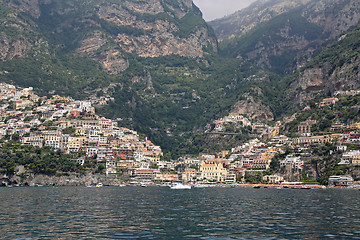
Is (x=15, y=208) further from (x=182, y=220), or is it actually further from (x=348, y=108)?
(x=348, y=108)

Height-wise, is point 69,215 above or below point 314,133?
below

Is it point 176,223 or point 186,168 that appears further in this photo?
point 186,168

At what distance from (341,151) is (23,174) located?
101926mm

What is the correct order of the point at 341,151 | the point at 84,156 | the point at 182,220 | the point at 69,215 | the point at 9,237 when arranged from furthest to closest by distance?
the point at 84,156 < the point at 341,151 < the point at 69,215 < the point at 182,220 < the point at 9,237

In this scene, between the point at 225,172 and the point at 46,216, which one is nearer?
the point at 46,216

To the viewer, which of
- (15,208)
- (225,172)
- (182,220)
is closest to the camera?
(182,220)

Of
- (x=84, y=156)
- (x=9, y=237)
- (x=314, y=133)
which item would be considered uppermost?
(x=314, y=133)

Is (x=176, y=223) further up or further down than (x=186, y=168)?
further down

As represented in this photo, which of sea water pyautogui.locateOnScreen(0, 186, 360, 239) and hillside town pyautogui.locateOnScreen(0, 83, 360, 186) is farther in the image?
hillside town pyautogui.locateOnScreen(0, 83, 360, 186)

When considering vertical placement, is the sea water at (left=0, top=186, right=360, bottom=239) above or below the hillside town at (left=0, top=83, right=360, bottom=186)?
below

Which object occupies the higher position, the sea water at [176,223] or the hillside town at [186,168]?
the hillside town at [186,168]

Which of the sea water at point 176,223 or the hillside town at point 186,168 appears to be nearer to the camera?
the sea water at point 176,223

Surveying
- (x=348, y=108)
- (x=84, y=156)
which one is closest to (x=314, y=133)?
(x=348, y=108)

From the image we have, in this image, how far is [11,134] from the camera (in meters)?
191
